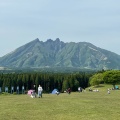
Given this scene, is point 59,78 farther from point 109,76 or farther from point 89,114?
point 89,114

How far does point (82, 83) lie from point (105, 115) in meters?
168

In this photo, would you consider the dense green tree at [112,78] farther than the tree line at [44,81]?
No

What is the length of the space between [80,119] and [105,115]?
A: 3535 mm

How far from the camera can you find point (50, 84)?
627 feet

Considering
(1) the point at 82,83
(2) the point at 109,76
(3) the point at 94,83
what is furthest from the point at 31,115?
(1) the point at 82,83

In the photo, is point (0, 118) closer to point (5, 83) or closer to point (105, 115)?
point (105, 115)

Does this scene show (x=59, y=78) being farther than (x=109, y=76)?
Yes

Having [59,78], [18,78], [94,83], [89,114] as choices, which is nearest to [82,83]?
[59,78]

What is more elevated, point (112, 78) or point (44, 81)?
point (44, 81)

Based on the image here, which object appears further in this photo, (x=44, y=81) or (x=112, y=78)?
(x=44, y=81)

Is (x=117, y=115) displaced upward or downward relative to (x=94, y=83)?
downward

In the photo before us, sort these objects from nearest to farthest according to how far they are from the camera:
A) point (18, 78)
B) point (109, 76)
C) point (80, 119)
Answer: point (80, 119), point (109, 76), point (18, 78)

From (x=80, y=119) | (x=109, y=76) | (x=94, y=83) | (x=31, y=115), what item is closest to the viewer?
(x=80, y=119)

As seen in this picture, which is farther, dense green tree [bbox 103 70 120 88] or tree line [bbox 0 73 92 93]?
tree line [bbox 0 73 92 93]
